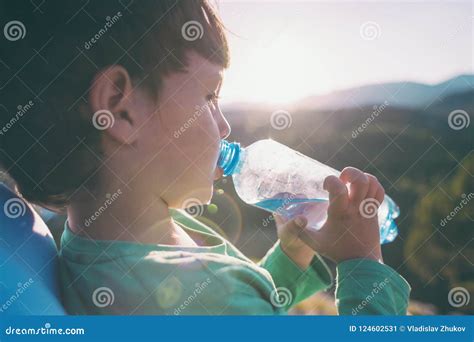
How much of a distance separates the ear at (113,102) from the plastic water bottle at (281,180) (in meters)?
0.26

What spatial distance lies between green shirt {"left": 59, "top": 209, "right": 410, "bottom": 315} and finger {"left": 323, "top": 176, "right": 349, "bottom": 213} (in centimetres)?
13

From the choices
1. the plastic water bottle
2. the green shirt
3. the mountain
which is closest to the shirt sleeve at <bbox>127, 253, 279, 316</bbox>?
the green shirt

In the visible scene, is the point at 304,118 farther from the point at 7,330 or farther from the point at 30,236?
the point at 7,330

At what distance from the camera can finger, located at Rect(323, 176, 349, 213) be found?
1.31 meters

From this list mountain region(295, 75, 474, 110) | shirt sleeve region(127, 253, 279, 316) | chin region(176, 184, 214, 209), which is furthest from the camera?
mountain region(295, 75, 474, 110)

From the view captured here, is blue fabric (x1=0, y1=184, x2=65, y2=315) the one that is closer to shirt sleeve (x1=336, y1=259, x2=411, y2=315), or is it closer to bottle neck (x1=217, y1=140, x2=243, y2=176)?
bottle neck (x1=217, y1=140, x2=243, y2=176)

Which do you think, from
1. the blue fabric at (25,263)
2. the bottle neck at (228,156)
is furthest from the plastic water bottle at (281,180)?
the blue fabric at (25,263)

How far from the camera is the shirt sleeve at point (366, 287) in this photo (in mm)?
1301

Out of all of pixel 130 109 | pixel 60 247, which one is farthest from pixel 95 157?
pixel 60 247

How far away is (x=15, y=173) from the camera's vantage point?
1362 millimetres

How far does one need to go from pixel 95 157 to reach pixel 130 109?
138 millimetres

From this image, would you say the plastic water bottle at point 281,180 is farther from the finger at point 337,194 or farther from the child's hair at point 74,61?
the child's hair at point 74,61

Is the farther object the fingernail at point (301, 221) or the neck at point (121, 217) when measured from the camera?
the fingernail at point (301, 221)

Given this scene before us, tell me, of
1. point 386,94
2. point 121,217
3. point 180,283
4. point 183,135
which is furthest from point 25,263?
point 386,94
